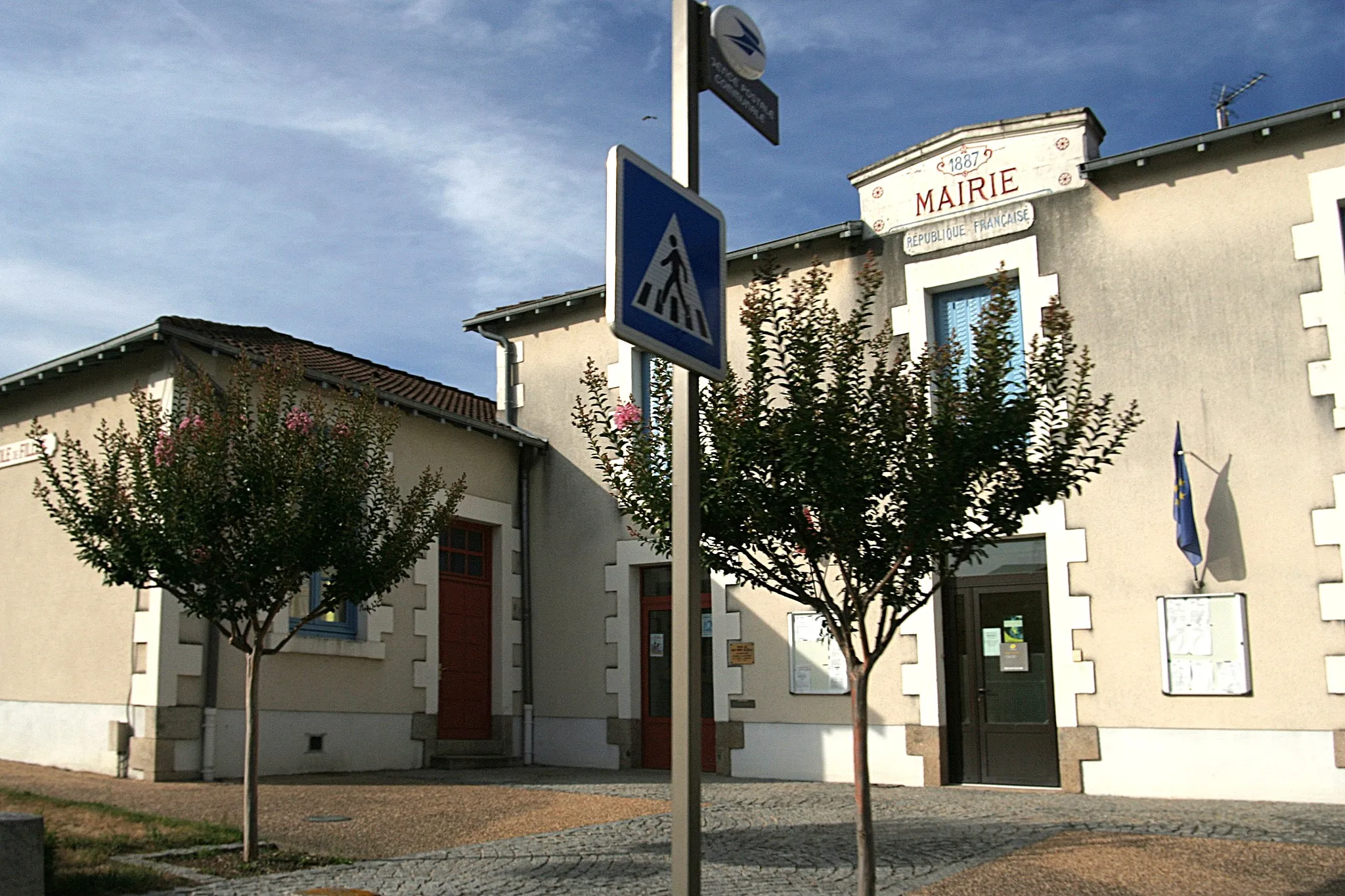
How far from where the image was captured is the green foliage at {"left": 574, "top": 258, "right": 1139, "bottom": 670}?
542cm

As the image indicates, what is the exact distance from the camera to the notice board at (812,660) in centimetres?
1230

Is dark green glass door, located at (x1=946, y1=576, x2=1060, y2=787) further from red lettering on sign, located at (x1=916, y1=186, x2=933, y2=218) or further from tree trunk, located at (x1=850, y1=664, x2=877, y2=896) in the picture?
tree trunk, located at (x1=850, y1=664, x2=877, y2=896)

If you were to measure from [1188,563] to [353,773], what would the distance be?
8109 millimetres

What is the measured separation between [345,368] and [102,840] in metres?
7.91

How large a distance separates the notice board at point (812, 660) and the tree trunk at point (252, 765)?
240 inches

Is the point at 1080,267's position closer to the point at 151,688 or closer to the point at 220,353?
the point at 220,353

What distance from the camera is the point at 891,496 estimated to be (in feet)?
18.3

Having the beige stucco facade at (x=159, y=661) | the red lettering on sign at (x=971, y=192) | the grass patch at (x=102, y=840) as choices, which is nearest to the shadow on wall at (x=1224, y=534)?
the red lettering on sign at (x=971, y=192)

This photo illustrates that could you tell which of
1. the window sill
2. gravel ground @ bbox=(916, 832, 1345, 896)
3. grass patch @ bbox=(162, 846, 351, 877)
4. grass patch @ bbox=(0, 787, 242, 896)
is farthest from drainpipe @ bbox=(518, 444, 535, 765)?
gravel ground @ bbox=(916, 832, 1345, 896)

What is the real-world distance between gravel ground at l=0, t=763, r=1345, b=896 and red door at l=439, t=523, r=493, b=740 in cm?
242

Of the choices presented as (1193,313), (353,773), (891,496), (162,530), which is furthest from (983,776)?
(162,530)

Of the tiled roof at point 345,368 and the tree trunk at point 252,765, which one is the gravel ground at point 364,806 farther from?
the tiled roof at point 345,368

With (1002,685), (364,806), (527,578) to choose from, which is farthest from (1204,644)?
(527,578)

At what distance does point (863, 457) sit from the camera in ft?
17.8
